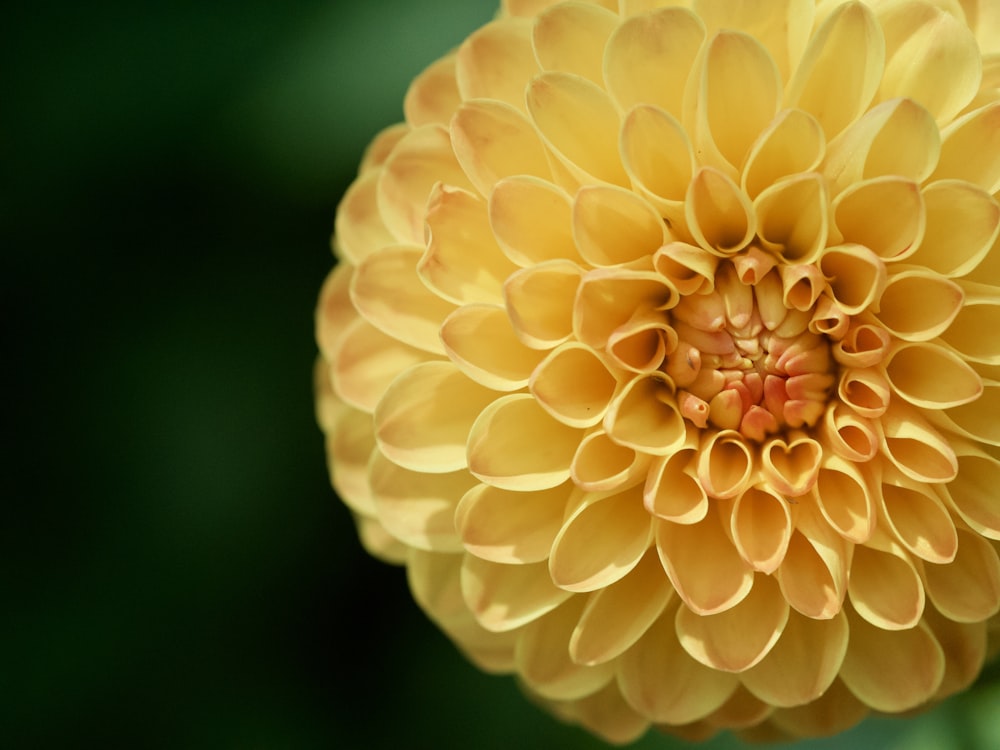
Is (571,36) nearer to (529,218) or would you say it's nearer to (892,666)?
(529,218)

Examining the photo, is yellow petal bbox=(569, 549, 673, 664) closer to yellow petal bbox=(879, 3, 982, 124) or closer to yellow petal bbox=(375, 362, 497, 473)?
yellow petal bbox=(375, 362, 497, 473)

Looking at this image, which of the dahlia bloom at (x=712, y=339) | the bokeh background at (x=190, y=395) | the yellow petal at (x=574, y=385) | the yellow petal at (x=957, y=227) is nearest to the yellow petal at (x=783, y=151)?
the dahlia bloom at (x=712, y=339)

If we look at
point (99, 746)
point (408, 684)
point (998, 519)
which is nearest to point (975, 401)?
point (998, 519)

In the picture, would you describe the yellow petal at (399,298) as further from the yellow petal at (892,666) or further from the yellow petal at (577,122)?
the yellow petal at (892,666)

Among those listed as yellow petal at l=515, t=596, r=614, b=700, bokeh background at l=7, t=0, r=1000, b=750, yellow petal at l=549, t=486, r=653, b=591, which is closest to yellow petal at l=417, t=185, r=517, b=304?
yellow petal at l=549, t=486, r=653, b=591

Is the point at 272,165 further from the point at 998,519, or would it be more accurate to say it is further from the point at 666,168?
the point at 998,519

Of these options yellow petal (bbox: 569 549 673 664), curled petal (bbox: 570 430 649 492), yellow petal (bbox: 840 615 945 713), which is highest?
curled petal (bbox: 570 430 649 492)
